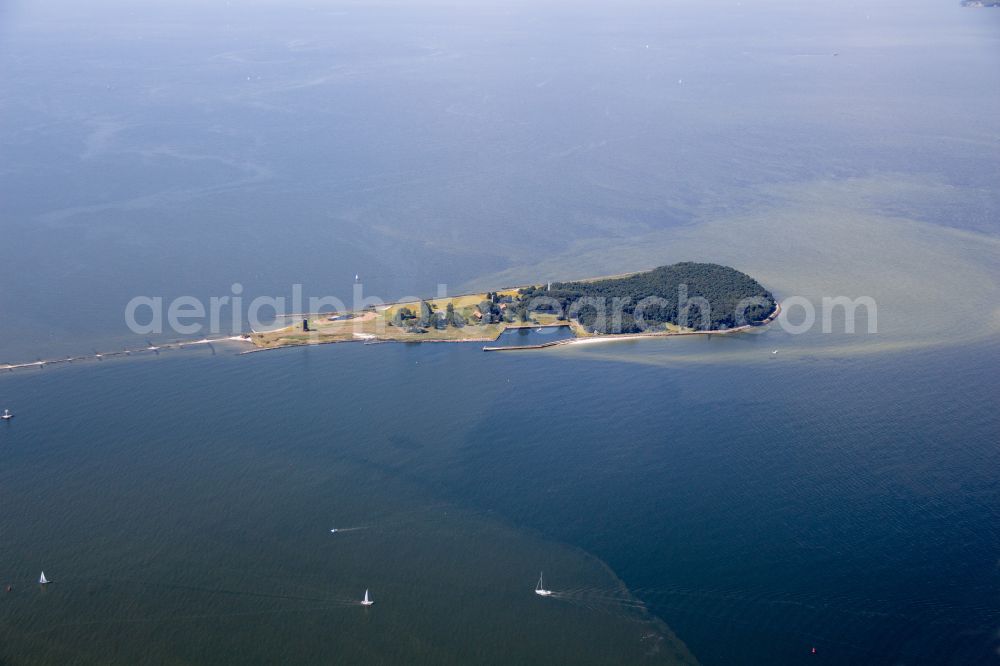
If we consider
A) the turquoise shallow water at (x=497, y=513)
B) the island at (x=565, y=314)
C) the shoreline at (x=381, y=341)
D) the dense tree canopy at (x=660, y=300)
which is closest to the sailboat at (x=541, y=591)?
the turquoise shallow water at (x=497, y=513)

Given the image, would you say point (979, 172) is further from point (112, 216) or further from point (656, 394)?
point (112, 216)

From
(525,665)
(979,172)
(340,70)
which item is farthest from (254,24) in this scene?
(525,665)

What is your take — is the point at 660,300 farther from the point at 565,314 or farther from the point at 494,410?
the point at 494,410

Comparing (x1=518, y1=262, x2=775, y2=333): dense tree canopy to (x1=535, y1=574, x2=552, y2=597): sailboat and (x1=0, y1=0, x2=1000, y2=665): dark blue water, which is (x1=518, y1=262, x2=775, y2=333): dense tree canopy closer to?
(x1=0, y1=0, x2=1000, y2=665): dark blue water

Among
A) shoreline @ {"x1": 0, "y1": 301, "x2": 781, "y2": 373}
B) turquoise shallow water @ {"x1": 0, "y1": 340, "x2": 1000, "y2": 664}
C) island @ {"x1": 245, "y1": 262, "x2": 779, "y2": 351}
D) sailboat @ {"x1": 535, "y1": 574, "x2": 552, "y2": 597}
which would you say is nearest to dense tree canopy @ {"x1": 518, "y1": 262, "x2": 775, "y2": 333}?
island @ {"x1": 245, "y1": 262, "x2": 779, "y2": 351}

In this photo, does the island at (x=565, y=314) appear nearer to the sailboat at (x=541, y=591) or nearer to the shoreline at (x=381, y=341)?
the shoreline at (x=381, y=341)
